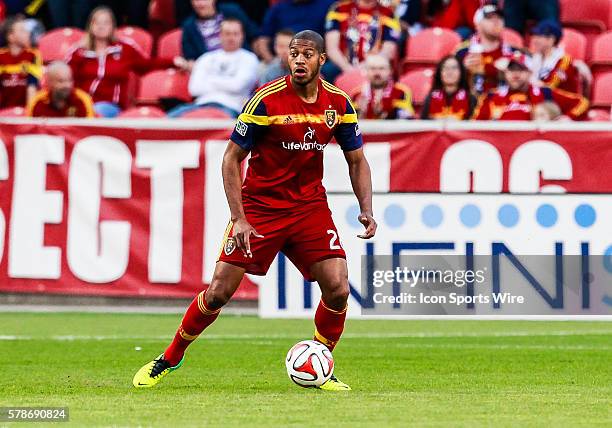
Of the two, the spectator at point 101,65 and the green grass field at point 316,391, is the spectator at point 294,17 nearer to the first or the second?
the spectator at point 101,65

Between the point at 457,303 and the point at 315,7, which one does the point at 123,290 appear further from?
the point at 315,7

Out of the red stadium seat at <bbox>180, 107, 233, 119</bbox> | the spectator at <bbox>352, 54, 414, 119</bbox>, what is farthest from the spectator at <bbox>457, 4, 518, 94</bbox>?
the red stadium seat at <bbox>180, 107, 233, 119</bbox>

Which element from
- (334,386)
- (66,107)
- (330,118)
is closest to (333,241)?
(330,118)

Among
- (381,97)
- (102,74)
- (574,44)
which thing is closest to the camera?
(381,97)

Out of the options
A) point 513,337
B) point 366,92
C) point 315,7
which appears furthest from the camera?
point 315,7

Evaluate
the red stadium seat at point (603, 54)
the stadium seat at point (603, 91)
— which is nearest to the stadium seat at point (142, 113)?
the stadium seat at point (603, 91)

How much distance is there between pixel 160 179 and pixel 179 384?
5.51 meters

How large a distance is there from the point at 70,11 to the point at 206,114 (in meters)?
4.50

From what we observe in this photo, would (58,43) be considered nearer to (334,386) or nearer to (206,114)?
(206,114)

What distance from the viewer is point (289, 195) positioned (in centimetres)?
871

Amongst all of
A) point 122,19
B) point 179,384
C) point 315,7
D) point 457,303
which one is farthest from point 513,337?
point 122,19

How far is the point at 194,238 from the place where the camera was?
555 inches

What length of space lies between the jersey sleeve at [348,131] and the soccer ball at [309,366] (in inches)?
48.3

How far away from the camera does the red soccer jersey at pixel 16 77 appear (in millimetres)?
17234
